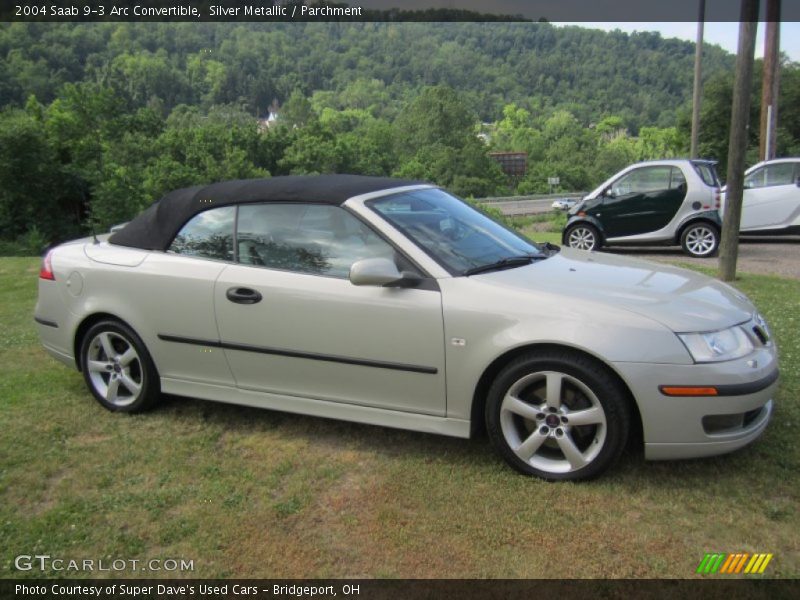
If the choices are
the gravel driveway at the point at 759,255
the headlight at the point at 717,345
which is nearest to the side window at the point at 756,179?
the gravel driveway at the point at 759,255

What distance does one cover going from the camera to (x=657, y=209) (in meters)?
12.4

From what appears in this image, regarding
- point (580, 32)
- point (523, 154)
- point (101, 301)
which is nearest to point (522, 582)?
point (101, 301)

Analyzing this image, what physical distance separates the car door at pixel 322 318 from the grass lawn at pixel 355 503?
0.39 meters

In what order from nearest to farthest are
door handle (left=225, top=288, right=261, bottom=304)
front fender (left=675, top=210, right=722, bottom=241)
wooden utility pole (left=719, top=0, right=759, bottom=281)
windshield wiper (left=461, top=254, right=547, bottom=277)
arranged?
1. windshield wiper (left=461, top=254, right=547, bottom=277)
2. door handle (left=225, top=288, right=261, bottom=304)
3. wooden utility pole (left=719, top=0, right=759, bottom=281)
4. front fender (left=675, top=210, right=722, bottom=241)

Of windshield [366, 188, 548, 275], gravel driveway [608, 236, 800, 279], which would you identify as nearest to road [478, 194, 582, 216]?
gravel driveway [608, 236, 800, 279]

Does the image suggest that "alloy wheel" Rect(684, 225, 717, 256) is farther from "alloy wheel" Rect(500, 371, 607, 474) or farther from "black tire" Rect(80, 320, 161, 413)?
"black tire" Rect(80, 320, 161, 413)

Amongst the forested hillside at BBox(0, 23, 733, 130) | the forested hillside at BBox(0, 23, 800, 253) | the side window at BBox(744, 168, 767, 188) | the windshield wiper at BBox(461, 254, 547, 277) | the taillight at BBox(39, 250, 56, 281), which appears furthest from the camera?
the forested hillside at BBox(0, 23, 733, 130)

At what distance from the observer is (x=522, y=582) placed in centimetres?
270

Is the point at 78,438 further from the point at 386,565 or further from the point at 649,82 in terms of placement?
the point at 649,82

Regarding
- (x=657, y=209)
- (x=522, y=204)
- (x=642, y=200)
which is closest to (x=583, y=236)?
(x=642, y=200)

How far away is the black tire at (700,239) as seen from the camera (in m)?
12.1

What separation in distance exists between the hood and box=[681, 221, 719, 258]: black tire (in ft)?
28.1

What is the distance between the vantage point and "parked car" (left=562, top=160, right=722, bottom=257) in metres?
12.1

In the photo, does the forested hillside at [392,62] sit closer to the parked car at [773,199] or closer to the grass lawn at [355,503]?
the parked car at [773,199]
